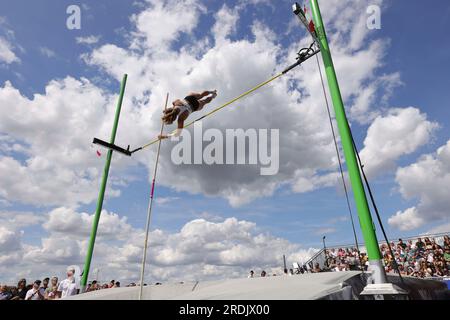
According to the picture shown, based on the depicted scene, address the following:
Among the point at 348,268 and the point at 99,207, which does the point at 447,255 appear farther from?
the point at 99,207

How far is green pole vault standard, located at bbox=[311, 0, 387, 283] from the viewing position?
3840 millimetres

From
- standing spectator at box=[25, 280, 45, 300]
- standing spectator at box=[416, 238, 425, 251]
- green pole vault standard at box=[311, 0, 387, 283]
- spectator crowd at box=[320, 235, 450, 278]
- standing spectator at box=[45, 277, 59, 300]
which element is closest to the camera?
green pole vault standard at box=[311, 0, 387, 283]

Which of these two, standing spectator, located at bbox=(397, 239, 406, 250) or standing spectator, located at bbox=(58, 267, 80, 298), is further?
standing spectator, located at bbox=(397, 239, 406, 250)

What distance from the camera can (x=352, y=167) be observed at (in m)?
4.43

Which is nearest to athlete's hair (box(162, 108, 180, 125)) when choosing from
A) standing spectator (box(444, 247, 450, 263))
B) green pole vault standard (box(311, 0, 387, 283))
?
green pole vault standard (box(311, 0, 387, 283))

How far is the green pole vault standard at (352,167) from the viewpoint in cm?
384

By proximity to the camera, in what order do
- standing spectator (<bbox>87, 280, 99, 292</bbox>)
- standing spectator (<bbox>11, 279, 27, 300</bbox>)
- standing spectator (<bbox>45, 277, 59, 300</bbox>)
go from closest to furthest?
standing spectator (<bbox>11, 279, 27, 300</bbox>)
standing spectator (<bbox>45, 277, 59, 300</bbox>)
standing spectator (<bbox>87, 280, 99, 292</bbox>)

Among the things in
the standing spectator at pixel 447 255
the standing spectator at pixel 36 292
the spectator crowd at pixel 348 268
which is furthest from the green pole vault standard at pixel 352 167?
the standing spectator at pixel 447 255

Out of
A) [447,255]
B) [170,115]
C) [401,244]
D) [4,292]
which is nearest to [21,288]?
[4,292]

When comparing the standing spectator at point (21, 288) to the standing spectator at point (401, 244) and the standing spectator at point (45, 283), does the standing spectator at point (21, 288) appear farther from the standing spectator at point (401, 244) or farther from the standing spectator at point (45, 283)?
the standing spectator at point (401, 244)

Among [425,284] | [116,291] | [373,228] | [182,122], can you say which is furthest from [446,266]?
[116,291]

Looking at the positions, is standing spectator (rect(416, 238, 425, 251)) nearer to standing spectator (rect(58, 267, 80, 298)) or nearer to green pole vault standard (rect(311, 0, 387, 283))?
green pole vault standard (rect(311, 0, 387, 283))

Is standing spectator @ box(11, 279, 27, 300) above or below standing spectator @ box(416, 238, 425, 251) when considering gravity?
below
